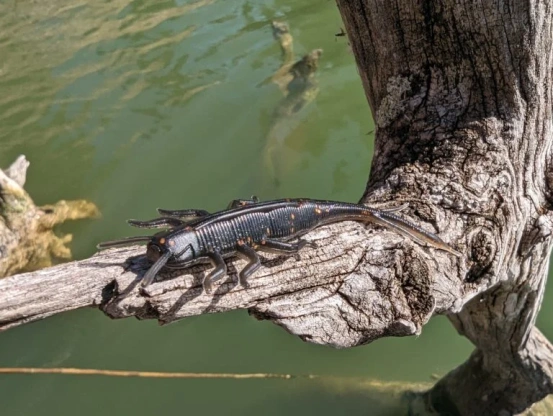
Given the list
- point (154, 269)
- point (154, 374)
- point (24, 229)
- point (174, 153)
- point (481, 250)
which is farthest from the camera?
point (174, 153)

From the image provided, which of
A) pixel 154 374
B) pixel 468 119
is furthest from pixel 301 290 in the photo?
pixel 154 374

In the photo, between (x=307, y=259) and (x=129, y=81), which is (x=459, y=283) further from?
(x=129, y=81)

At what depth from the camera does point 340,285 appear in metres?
1.64

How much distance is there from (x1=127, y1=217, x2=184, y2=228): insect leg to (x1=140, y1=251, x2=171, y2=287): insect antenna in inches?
11.7

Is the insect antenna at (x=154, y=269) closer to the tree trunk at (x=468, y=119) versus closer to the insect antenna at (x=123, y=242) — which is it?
the insect antenna at (x=123, y=242)

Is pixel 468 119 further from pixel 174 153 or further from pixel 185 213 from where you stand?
pixel 174 153

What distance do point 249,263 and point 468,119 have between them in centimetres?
96

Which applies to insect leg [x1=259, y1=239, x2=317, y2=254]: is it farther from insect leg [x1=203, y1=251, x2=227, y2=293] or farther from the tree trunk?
the tree trunk

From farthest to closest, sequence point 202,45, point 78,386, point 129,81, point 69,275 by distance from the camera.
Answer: point 202,45, point 129,81, point 78,386, point 69,275

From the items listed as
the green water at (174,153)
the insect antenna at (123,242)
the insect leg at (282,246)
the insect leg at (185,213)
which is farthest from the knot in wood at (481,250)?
the green water at (174,153)

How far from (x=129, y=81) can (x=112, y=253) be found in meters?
5.77

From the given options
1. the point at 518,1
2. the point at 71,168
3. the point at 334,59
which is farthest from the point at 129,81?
the point at 518,1

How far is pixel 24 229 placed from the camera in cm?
491

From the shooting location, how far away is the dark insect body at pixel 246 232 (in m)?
1.63
